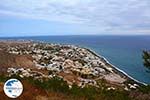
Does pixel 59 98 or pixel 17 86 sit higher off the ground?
pixel 17 86

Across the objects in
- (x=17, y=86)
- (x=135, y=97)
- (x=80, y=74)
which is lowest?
(x=80, y=74)

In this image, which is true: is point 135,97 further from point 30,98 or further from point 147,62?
point 147,62

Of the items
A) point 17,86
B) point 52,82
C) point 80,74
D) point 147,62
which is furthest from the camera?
point 80,74

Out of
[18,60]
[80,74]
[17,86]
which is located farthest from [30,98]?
[18,60]

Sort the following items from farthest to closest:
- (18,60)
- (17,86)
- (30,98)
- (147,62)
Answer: (18,60) → (147,62) → (30,98) → (17,86)

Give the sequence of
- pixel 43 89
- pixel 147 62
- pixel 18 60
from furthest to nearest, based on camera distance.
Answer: pixel 18 60
pixel 147 62
pixel 43 89

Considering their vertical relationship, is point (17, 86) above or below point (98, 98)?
above

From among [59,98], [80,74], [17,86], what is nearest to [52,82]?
[59,98]

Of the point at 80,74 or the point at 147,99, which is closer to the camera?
the point at 147,99

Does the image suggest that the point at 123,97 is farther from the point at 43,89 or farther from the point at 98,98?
the point at 43,89
